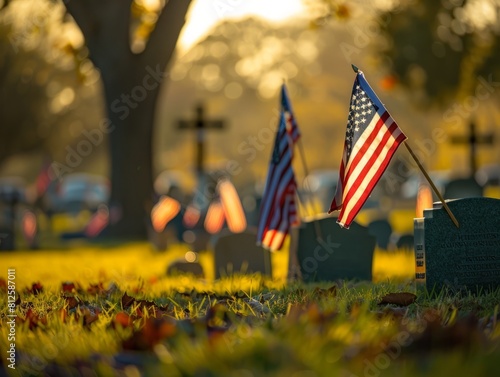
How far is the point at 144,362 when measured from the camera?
18.8 feet

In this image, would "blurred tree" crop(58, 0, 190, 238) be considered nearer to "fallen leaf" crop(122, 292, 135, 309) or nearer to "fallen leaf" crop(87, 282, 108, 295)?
"fallen leaf" crop(87, 282, 108, 295)

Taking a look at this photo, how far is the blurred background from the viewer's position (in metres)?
25.0

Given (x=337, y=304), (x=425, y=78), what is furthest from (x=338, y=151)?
(x=337, y=304)

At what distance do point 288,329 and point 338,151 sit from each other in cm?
8951

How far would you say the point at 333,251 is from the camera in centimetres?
1280

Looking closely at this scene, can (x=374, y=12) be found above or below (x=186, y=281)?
above

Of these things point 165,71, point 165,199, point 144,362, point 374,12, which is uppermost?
point 374,12

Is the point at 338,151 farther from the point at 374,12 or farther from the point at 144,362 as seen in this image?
the point at 144,362

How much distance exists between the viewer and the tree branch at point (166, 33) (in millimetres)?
22672

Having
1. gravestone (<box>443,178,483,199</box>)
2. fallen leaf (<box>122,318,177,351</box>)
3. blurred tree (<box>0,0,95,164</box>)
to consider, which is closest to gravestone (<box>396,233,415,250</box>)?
gravestone (<box>443,178,483,199</box>)

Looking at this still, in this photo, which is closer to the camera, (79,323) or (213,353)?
(213,353)

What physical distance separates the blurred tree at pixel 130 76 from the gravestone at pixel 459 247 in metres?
14.0

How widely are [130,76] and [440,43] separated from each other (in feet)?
58.6

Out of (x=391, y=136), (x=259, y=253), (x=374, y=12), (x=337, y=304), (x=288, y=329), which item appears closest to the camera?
(x=288, y=329)
